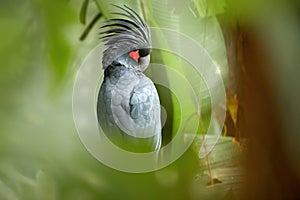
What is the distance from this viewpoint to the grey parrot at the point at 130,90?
→ 986 millimetres

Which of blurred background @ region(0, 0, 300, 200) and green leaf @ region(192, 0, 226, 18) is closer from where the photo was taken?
blurred background @ region(0, 0, 300, 200)

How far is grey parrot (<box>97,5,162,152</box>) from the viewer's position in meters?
0.99

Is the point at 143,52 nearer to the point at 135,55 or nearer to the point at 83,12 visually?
the point at 135,55

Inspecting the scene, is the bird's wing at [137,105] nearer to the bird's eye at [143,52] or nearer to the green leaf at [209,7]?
the bird's eye at [143,52]

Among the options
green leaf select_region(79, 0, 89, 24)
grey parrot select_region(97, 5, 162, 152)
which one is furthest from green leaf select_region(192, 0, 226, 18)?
green leaf select_region(79, 0, 89, 24)

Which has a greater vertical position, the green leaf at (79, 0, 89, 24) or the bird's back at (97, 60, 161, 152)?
the green leaf at (79, 0, 89, 24)

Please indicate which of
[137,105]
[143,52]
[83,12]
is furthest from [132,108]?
[83,12]

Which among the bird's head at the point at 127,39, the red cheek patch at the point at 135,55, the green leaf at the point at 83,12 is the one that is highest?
the green leaf at the point at 83,12

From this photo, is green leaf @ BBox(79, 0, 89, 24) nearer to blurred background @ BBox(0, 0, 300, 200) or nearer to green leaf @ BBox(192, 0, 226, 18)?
blurred background @ BBox(0, 0, 300, 200)

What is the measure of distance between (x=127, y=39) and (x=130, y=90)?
0.35ft

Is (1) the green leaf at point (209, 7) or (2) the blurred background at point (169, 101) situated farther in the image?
(1) the green leaf at point (209, 7)

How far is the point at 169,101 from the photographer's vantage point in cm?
102

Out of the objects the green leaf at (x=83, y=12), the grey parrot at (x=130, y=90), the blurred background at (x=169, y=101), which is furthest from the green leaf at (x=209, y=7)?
the green leaf at (x=83, y=12)

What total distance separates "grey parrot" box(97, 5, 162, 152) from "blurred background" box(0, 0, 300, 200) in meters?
0.03
